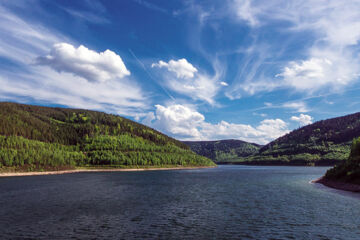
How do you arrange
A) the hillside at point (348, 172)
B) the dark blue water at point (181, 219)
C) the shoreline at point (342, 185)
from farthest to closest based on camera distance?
the hillside at point (348, 172)
the shoreline at point (342, 185)
the dark blue water at point (181, 219)

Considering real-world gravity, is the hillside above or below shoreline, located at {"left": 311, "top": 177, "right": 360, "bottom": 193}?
above

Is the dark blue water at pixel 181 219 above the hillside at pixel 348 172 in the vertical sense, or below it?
below

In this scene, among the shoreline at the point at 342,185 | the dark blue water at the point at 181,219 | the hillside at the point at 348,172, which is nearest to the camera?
the dark blue water at the point at 181,219

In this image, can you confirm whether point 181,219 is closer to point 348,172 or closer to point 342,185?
point 342,185

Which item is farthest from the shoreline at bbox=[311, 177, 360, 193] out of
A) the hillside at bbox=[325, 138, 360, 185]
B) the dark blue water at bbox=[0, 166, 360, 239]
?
the dark blue water at bbox=[0, 166, 360, 239]

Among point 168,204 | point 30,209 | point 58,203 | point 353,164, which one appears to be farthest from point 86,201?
point 353,164

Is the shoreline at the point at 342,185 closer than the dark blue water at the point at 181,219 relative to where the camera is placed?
No

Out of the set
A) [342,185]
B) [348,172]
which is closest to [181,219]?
[342,185]

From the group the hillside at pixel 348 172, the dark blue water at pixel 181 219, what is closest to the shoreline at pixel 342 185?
the hillside at pixel 348 172

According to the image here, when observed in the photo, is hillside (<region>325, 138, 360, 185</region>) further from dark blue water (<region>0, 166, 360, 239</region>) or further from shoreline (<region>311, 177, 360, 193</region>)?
dark blue water (<region>0, 166, 360, 239</region>)

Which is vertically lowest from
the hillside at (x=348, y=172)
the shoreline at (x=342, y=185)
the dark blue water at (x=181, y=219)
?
the dark blue water at (x=181, y=219)

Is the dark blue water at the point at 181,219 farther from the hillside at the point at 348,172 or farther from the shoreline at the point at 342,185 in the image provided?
the hillside at the point at 348,172

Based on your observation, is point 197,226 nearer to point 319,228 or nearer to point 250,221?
point 250,221

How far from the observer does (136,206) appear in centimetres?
6438
